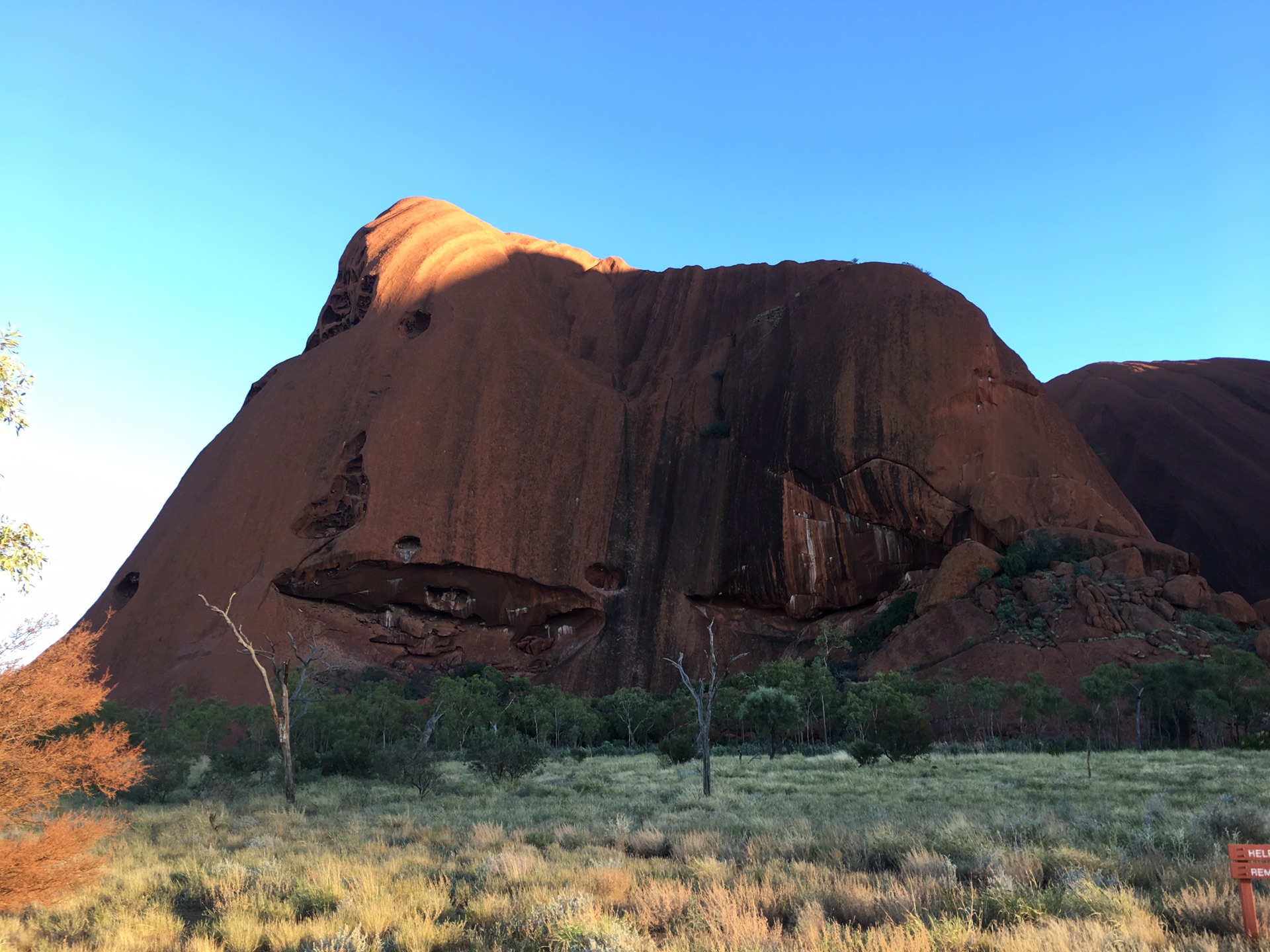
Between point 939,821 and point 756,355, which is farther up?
point 756,355

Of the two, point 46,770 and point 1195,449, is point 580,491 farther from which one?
point 1195,449

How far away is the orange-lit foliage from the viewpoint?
8.50 m

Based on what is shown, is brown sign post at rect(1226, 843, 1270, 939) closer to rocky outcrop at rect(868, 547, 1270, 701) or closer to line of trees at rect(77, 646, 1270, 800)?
line of trees at rect(77, 646, 1270, 800)

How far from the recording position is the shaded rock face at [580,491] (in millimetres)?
45250

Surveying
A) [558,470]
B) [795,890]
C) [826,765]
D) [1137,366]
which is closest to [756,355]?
[558,470]

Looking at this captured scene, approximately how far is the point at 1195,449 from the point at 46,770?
81.9 metres

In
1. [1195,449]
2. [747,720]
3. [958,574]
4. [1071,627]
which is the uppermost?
[1195,449]

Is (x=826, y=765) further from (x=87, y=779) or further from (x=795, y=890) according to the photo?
(x=87, y=779)

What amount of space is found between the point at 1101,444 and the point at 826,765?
208 ft

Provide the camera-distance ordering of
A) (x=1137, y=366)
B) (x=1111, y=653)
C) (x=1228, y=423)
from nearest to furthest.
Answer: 1. (x=1111, y=653)
2. (x=1228, y=423)
3. (x=1137, y=366)

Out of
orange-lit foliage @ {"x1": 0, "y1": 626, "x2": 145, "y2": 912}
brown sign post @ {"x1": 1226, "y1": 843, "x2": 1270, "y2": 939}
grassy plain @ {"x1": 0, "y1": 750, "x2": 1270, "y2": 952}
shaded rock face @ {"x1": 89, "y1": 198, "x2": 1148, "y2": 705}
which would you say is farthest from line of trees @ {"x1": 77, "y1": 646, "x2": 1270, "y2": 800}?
brown sign post @ {"x1": 1226, "y1": 843, "x2": 1270, "y2": 939}

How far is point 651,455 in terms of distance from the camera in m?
56.7

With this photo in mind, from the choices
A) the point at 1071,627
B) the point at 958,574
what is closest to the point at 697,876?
the point at 1071,627

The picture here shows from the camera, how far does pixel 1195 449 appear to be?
228 feet
